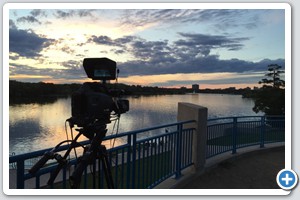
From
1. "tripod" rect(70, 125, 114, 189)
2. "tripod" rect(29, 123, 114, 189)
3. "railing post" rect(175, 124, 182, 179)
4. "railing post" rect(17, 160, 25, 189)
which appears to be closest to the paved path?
"railing post" rect(175, 124, 182, 179)

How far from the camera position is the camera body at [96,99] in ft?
6.93

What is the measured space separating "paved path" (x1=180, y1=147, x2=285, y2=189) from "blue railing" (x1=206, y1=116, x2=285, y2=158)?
1.30 feet

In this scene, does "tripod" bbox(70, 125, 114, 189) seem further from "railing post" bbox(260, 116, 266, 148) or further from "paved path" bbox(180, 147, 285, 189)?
"railing post" bbox(260, 116, 266, 148)

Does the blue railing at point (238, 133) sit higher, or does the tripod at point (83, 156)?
Answer: the tripod at point (83, 156)

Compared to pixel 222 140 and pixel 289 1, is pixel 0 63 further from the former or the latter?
pixel 222 140

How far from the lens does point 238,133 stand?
737 cm

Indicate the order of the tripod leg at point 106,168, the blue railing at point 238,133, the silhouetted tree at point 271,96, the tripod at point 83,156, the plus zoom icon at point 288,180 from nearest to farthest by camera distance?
the tripod at point 83,156 < the tripod leg at point 106,168 < the plus zoom icon at point 288,180 < the blue railing at point 238,133 < the silhouetted tree at point 271,96

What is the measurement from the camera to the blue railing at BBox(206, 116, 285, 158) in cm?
611

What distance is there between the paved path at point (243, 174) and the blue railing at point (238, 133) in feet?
1.30


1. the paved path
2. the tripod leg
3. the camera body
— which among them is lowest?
the paved path

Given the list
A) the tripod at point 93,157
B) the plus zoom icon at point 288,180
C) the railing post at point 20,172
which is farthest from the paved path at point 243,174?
the railing post at point 20,172

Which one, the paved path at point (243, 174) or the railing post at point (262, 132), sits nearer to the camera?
the paved path at point (243, 174)

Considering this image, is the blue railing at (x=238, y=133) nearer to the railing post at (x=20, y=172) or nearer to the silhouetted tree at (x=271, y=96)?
the railing post at (x=20, y=172)

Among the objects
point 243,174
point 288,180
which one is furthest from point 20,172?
point 243,174
